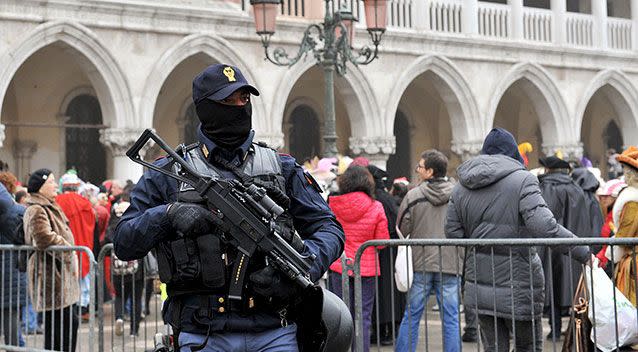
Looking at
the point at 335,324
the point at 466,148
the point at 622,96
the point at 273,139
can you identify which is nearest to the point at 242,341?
the point at 335,324

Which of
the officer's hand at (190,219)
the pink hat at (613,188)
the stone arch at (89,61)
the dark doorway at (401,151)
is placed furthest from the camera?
the dark doorway at (401,151)

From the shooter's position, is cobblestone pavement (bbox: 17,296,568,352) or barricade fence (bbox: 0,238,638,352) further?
cobblestone pavement (bbox: 17,296,568,352)

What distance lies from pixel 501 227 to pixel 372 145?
14.9m

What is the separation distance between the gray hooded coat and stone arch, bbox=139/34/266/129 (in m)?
12.1

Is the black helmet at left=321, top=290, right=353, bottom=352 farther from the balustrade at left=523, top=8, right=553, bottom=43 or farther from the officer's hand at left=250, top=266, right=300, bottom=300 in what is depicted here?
the balustrade at left=523, top=8, right=553, bottom=43

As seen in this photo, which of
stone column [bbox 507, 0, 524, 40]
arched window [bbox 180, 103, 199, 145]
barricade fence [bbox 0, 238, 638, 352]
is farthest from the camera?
stone column [bbox 507, 0, 524, 40]

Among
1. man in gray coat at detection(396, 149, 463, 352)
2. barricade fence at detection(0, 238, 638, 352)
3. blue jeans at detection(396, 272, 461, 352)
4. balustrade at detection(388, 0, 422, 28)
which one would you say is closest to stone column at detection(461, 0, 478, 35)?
balustrade at detection(388, 0, 422, 28)

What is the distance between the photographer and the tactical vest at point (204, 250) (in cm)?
389

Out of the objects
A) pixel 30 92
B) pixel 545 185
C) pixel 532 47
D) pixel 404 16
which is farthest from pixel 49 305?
pixel 532 47

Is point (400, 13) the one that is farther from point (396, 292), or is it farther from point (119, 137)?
point (396, 292)

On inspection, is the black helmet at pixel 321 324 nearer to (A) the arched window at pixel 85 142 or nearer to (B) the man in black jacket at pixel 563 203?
(B) the man in black jacket at pixel 563 203

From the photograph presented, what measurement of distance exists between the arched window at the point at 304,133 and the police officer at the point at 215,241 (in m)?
19.7

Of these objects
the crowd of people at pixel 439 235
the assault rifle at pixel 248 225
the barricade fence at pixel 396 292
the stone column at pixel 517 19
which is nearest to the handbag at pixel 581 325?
the barricade fence at pixel 396 292

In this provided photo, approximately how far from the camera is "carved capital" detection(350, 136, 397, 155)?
2158 cm
